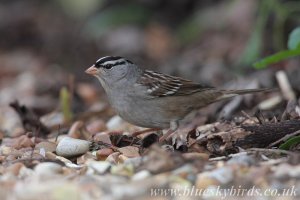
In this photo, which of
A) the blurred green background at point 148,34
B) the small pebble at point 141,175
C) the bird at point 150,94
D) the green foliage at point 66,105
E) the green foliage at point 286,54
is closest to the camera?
the small pebble at point 141,175

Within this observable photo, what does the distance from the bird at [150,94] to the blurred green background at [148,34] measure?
1.49 m

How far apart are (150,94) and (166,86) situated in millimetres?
182

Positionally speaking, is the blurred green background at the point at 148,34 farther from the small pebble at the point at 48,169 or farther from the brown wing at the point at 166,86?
the small pebble at the point at 48,169

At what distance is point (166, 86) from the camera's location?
16.6ft

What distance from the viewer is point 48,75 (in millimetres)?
7629

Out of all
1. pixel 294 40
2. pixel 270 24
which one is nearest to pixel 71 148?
pixel 294 40

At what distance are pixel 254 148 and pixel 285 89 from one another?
1588mm

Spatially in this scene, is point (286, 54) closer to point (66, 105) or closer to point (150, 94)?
point (150, 94)

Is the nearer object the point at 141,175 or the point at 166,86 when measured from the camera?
the point at 141,175

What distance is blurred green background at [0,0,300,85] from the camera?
22.9 ft

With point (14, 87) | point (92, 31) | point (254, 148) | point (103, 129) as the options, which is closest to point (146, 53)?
point (92, 31)

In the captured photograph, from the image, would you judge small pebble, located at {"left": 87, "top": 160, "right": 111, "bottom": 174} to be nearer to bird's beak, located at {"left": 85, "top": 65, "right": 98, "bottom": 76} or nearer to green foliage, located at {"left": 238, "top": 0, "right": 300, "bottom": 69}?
bird's beak, located at {"left": 85, "top": 65, "right": 98, "bottom": 76}

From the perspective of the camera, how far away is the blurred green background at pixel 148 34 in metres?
6.97

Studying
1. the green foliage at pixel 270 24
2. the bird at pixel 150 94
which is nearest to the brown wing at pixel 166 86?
the bird at pixel 150 94
